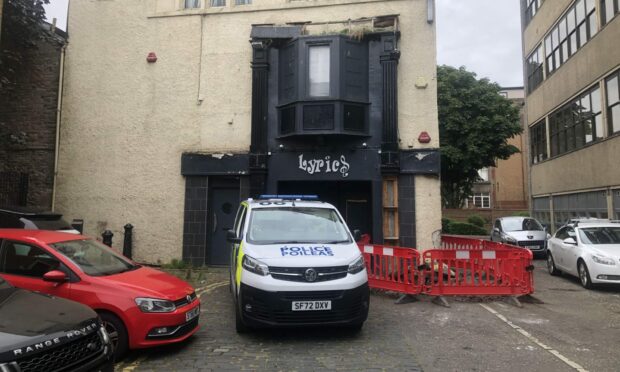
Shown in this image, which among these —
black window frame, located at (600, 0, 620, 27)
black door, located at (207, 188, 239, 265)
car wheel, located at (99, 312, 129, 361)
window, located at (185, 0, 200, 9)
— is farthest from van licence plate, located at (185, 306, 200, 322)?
black window frame, located at (600, 0, 620, 27)

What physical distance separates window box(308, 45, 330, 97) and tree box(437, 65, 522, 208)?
653 inches

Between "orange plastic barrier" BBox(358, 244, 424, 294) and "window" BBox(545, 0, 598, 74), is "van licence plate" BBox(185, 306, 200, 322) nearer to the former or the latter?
"orange plastic barrier" BBox(358, 244, 424, 294)

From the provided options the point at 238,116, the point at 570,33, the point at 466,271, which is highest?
the point at 570,33

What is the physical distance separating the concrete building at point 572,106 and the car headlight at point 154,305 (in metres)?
16.0

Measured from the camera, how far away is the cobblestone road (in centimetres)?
520

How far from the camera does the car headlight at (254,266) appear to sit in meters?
5.99

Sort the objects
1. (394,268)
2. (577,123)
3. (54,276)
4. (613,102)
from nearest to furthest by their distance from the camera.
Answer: (54,276), (394,268), (613,102), (577,123)

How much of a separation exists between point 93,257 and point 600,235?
11.4m

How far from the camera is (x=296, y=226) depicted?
7086mm

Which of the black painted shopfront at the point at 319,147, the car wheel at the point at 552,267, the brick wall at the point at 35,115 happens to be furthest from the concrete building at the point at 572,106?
the brick wall at the point at 35,115

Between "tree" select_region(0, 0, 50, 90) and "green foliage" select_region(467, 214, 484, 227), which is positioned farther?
"green foliage" select_region(467, 214, 484, 227)

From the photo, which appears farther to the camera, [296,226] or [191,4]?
[191,4]

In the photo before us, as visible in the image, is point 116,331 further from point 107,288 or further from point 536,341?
point 536,341

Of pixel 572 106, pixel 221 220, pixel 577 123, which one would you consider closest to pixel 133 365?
pixel 221 220
